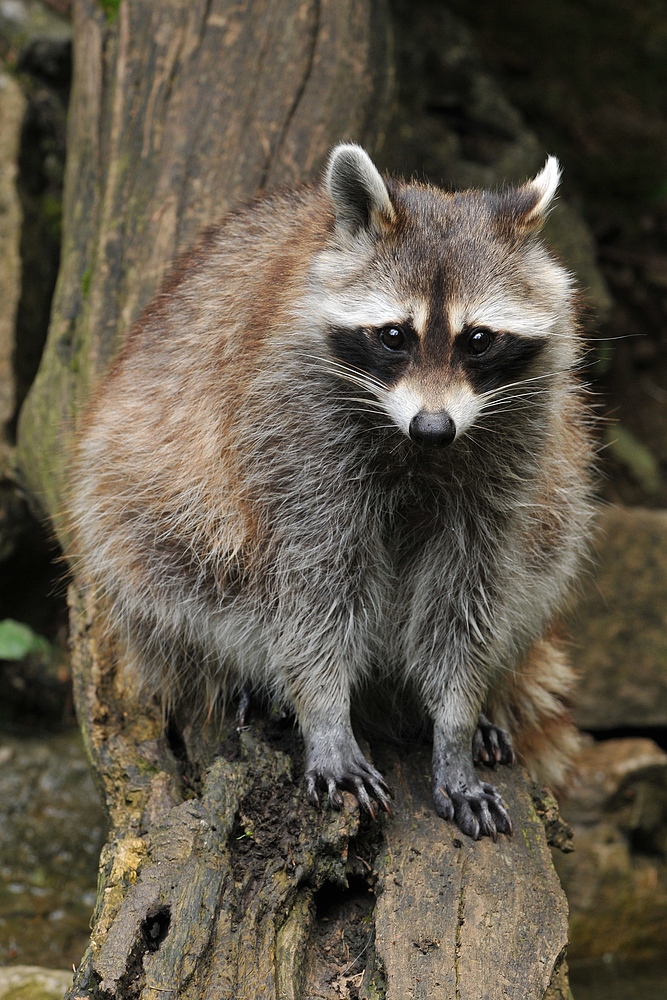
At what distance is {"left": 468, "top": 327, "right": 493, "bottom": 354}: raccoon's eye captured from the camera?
2.68 meters

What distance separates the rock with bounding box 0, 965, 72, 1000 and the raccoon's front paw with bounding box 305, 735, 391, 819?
114 cm

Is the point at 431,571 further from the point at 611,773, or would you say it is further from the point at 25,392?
the point at 25,392

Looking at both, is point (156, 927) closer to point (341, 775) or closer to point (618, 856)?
point (341, 775)

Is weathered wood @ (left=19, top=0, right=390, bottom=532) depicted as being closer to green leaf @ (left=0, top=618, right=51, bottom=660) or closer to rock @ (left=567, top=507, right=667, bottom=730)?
green leaf @ (left=0, top=618, right=51, bottom=660)

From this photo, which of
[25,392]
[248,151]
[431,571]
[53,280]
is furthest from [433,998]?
[53,280]

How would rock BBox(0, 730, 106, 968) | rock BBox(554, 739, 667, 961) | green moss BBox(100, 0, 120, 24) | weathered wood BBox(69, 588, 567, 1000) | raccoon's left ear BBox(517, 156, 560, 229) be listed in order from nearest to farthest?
weathered wood BBox(69, 588, 567, 1000), raccoon's left ear BBox(517, 156, 560, 229), rock BBox(0, 730, 106, 968), green moss BBox(100, 0, 120, 24), rock BBox(554, 739, 667, 961)

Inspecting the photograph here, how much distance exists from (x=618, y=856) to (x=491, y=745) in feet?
6.57

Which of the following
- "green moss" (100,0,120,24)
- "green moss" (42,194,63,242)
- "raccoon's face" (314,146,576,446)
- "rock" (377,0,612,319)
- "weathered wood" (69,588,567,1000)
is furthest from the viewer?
"rock" (377,0,612,319)

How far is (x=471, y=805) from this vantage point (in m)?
2.88

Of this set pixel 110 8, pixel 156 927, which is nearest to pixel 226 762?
pixel 156 927

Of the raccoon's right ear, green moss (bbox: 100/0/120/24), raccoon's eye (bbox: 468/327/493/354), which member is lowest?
raccoon's eye (bbox: 468/327/493/354)

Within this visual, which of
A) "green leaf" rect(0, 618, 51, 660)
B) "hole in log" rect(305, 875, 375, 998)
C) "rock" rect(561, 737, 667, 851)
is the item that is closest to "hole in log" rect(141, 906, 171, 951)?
"hole in log" rect(305, 875, 375, 998)

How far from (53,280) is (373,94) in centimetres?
207

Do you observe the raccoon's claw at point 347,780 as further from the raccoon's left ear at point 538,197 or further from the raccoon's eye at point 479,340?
the raccoon's left ear at point 538,197
